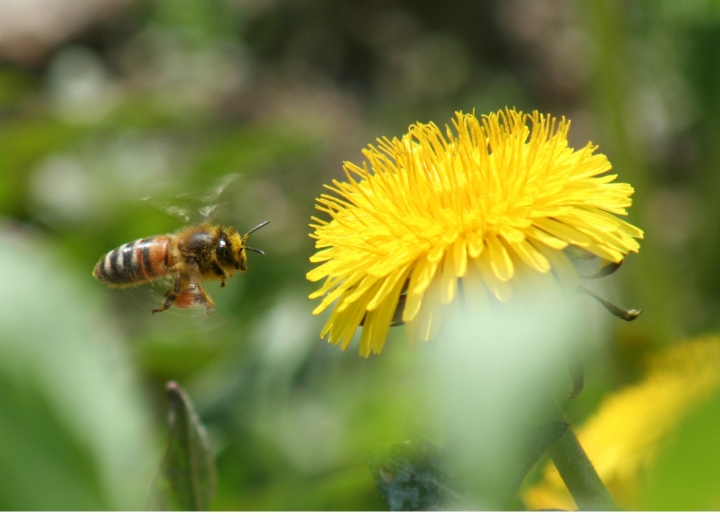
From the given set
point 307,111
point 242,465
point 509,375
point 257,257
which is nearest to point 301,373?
point 242,465

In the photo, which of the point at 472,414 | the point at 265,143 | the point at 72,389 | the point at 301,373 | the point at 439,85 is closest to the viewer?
the point at 472,414

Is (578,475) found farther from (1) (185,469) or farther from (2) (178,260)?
(2) (178,260)

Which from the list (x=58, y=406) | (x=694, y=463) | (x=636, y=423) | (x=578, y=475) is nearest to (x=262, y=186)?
(x=58, y=406)

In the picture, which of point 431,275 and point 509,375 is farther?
point 431,275

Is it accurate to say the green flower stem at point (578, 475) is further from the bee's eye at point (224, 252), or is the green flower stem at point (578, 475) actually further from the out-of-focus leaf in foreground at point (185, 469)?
the bee's eye at point (224, 252)

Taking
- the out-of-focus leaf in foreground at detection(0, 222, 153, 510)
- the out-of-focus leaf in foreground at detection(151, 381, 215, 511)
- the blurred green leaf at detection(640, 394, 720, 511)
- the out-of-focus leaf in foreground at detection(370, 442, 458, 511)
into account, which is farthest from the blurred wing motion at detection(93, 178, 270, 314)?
the blurred green leaf at detection(640, 394, 720, 511)

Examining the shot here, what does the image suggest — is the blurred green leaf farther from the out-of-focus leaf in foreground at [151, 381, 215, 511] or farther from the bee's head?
the bee's head

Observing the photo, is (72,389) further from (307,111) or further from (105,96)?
(307,111)
